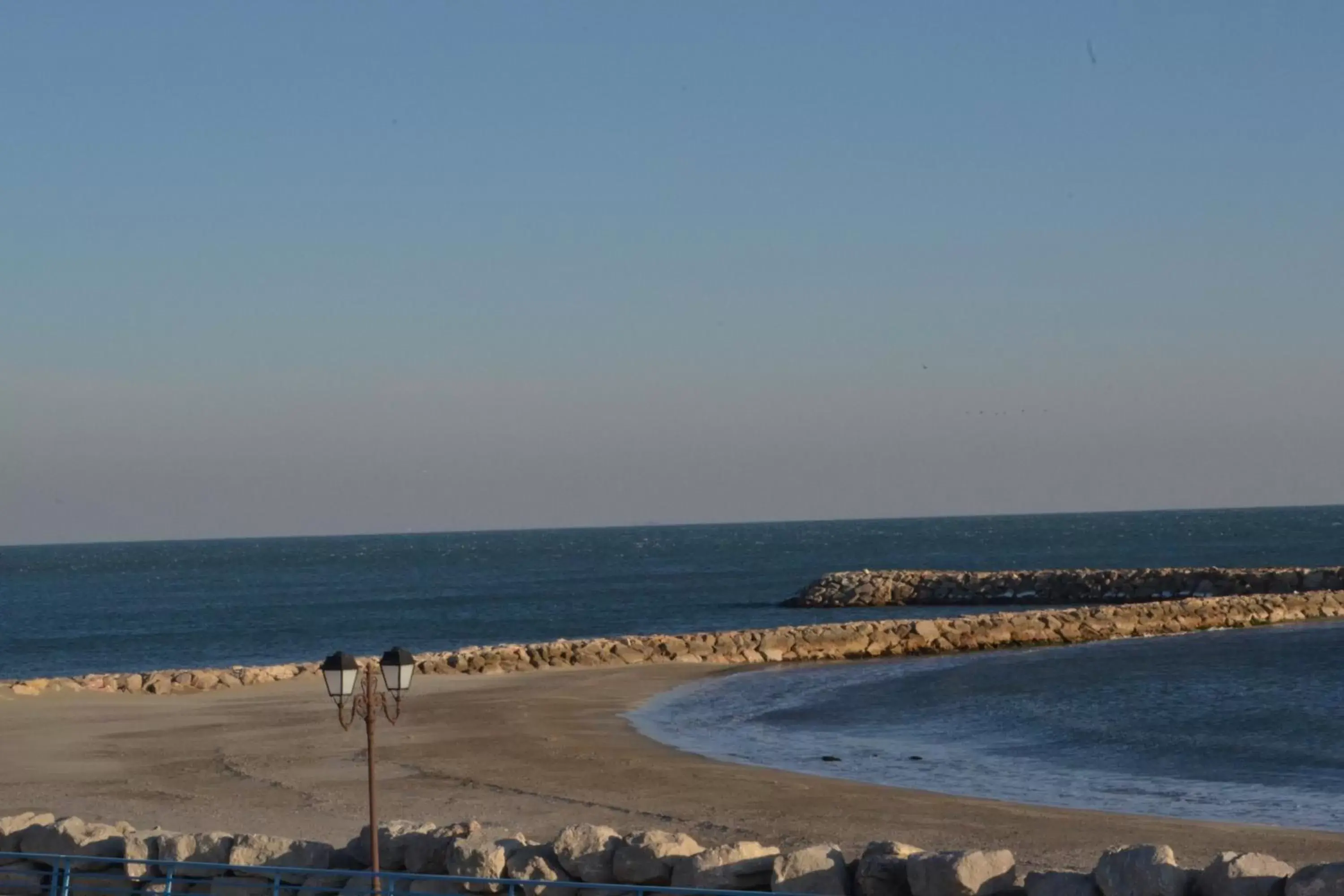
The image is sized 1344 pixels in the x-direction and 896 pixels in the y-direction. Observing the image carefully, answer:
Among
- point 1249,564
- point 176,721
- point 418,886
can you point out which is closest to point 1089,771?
point 418,886

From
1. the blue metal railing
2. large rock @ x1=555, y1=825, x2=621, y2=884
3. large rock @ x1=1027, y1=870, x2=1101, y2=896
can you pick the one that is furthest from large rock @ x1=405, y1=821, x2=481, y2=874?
large rock @ x1=1027, y1=870, x2=1101, y2=896

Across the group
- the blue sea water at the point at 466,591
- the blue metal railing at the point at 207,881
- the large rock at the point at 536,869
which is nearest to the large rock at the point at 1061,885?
the blue metal railing at the point at 207,881

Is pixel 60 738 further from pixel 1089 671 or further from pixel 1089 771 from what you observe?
pixel 1089 671

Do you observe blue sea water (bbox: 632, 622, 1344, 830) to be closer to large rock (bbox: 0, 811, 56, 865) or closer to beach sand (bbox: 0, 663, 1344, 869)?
beach sand (bbox: 0, 663, 1344, 869)

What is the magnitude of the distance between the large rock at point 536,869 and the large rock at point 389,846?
0.83 m

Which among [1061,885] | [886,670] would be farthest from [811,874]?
[886,670]

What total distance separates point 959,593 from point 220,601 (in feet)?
137

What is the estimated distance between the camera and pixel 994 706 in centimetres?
2761

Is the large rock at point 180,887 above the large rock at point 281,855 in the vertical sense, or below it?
below

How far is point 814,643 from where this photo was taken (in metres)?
39.4

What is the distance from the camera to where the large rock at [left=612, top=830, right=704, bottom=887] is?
10492 mm

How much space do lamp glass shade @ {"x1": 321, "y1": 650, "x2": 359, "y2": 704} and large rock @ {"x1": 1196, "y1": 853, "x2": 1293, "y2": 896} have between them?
5.46 metres

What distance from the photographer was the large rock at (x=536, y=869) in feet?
35.0

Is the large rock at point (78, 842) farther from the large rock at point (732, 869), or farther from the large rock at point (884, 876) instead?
the large rock at point (884, 876)
